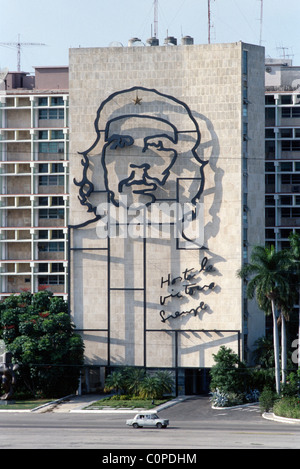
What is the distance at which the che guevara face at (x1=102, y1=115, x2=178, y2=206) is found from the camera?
94.9 meters

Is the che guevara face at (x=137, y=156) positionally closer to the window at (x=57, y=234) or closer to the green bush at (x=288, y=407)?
the green bush at (x=288, y=407)

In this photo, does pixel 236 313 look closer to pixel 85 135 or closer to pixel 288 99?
pixel 85 135

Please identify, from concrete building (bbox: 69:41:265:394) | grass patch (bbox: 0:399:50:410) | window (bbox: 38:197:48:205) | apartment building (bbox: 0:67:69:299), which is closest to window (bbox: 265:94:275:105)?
concrete building (bbox: 69:41:265:394)

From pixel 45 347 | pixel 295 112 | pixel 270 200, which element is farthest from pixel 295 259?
pixel 295 112

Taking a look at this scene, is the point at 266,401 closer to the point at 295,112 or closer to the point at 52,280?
the point at 295,112

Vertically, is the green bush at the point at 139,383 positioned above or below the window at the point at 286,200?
below

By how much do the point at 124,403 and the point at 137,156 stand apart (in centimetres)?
2303

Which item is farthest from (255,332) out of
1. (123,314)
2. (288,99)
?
(288,99)

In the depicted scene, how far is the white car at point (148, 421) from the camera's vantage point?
75.4 meters

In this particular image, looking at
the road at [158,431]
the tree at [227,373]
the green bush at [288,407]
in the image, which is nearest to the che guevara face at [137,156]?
the tree at [227,373]

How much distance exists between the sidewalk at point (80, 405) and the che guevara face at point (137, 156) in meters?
18.4

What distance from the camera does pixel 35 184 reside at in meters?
122

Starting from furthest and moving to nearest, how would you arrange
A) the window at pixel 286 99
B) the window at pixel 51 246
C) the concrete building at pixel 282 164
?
the window at pixel 51 246, the window at pixel 286 99, the concrete building at pixel 282 164

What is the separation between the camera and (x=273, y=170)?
11519 cm
